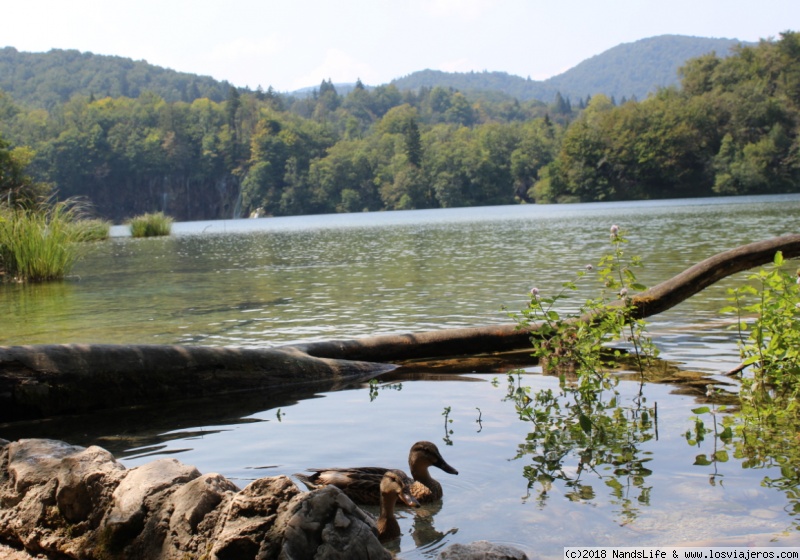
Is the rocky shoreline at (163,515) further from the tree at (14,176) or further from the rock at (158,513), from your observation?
the tree at (14,176)

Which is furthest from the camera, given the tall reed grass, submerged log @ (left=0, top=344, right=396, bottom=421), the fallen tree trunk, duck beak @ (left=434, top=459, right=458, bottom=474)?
the tall reed grass

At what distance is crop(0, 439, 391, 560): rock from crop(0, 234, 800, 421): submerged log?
101 inches

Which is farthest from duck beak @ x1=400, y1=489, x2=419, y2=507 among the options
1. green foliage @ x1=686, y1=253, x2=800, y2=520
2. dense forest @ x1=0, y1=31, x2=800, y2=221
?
dense forest @ x1=0, y1=31, x2=800, y2=221

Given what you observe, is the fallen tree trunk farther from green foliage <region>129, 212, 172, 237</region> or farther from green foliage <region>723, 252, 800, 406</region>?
green foliage <region>129, 212, 172, 237</region>

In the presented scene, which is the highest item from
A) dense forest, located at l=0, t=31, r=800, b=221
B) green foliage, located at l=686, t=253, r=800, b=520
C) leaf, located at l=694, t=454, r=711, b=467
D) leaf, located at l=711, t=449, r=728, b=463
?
dense forest, located at l=0, t=31, r=800, b=221

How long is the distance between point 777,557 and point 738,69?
136 meters

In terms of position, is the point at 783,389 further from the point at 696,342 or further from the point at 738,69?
the point at 738,69

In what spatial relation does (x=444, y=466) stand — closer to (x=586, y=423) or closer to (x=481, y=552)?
(x=586, y=423)

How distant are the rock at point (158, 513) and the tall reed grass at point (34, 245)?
62.0 feet

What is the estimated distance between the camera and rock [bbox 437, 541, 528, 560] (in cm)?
348

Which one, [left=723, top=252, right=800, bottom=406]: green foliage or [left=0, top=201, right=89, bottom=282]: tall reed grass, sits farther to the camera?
[left=0, top=201, right=89, bottom=282]: tall reed grass

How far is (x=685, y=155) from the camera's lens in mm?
114125

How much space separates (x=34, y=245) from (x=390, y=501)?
69.5ft

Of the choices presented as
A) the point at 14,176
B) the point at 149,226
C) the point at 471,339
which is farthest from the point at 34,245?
the point at 149,226
